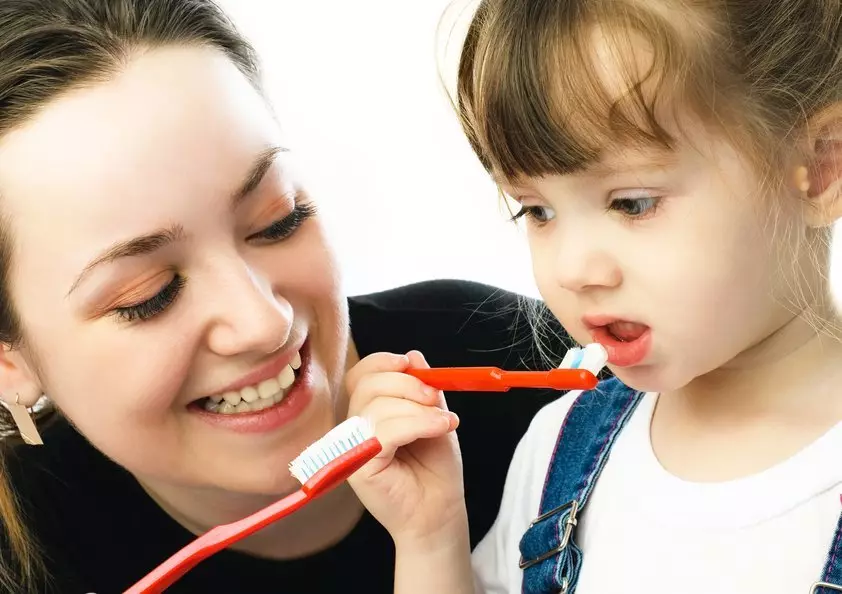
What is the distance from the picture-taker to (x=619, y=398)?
885 mm

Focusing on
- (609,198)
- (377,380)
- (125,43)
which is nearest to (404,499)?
(377,380)

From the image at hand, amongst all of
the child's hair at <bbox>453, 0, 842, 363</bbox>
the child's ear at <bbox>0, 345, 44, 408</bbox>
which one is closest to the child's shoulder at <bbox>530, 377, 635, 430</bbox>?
the child's hair at <bbox>453, 0, 842, 363</bbox>

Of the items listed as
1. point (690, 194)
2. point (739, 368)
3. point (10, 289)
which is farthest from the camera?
point (10, 289)

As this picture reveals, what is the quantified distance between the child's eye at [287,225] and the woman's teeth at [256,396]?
11 centimetres

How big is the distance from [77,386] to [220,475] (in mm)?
149

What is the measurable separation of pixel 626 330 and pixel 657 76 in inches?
7.0

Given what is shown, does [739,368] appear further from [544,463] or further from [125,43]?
[125,43]

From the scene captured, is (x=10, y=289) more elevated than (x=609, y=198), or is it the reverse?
(x=609, y=198)

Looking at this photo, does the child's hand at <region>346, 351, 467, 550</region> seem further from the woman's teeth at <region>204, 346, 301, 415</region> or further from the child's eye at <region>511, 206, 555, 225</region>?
the child's eye at <region>511, 206, 555, 225</region>

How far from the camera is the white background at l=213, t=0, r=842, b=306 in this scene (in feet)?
4.16

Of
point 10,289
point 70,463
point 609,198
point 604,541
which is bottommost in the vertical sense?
point 70,463

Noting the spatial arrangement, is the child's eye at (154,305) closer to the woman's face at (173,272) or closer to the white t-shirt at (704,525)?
the woman's face at (173,272)

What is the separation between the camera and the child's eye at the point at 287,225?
35.0 inches

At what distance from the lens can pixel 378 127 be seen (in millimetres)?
1316
